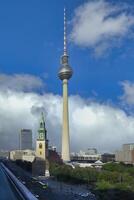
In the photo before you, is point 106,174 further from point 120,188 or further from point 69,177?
point 120,188

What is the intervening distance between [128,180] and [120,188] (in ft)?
77.3

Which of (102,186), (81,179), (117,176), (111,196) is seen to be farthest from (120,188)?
(81,179)

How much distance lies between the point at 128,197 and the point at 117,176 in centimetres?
4757

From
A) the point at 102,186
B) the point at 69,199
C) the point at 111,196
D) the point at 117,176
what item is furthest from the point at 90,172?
the point at 69,199

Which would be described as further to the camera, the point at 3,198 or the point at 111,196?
the point at 111,196

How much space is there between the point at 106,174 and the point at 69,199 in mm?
63059

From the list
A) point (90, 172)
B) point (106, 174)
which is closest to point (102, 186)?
point (106, 174)

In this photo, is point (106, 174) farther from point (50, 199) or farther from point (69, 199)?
point (50, 199)

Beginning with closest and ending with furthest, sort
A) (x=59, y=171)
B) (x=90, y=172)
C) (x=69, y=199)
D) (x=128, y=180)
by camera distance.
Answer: (x=69, y=199)
(x=128, y=180)
(x=90, y=172)
(x=59, y=171)

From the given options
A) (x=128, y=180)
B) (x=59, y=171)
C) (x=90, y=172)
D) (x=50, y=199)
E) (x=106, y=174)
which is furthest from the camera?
(x=59, y=171)

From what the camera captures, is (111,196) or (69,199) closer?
(69,199)

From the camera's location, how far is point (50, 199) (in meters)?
54.2

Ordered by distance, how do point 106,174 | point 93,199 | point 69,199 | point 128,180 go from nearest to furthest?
1. point 69,199
2. point 93,199
3. point 128,180
4. point 106,174

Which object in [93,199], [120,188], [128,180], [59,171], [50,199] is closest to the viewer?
[50,199]
